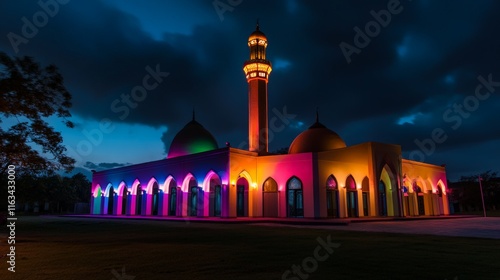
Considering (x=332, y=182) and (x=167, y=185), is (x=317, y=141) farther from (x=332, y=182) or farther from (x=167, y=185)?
(x=167, y=185)

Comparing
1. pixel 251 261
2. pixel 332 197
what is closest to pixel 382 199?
pixel 332 197

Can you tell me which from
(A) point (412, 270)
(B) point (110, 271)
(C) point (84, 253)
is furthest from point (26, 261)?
(A) point (412, 270)

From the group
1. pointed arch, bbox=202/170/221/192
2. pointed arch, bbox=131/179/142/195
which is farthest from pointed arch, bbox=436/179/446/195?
pointed arch, bbox=131/179/142/195

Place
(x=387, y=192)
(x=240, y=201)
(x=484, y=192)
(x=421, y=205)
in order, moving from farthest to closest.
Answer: (x=484, y=192), (x=421, y=205), (x=387, y=192), (x=240, y=201)

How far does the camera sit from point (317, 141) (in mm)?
26844

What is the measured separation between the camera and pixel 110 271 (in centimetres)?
598

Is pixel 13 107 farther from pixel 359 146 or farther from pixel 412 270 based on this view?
pixel 359 146

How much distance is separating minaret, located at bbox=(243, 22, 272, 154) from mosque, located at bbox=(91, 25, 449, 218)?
0.27 feet

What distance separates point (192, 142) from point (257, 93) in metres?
6.93

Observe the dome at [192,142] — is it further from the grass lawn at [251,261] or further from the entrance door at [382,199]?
the grass lawn at [251,261]

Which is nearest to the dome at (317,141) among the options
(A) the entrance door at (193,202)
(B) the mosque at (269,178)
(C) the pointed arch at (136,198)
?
(B) the mosque at (269,178)

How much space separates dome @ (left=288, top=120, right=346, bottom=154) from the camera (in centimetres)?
2666

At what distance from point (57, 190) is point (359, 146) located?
4057cm

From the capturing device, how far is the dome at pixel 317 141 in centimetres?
2666
